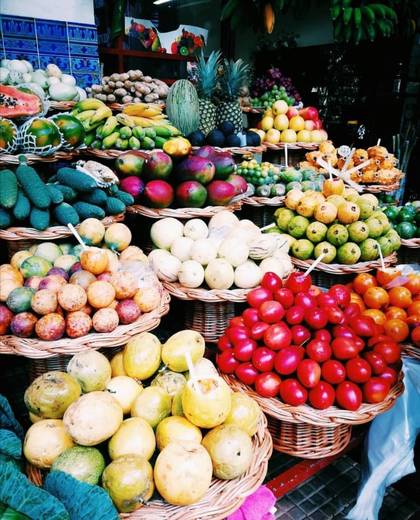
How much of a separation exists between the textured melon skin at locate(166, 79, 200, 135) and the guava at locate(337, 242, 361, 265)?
4.83 ft

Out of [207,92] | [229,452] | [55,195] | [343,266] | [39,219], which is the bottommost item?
[229,452]

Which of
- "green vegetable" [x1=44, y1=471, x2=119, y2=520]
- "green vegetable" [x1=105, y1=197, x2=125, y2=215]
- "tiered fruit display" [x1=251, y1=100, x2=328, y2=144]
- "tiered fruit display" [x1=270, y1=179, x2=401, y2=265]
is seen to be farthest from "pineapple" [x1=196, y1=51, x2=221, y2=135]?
"green vegetable" [x1=44, y1=471, x2=119, y2=520]

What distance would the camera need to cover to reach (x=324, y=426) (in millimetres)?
1618

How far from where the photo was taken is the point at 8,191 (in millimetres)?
1907

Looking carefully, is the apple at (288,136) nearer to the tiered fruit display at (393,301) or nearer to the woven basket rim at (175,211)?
the woven basket rim at (175,211)

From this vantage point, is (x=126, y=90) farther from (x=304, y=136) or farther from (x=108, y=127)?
(x=304, y=136)

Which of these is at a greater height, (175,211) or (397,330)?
(175,211)

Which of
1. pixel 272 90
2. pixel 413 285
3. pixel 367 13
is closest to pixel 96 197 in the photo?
pixel 413 285

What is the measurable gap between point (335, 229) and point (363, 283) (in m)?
0.36

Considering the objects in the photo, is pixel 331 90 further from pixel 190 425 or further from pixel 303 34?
pixel 190 425

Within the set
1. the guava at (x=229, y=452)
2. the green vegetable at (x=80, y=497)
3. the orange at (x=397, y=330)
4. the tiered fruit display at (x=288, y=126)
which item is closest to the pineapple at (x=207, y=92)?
the tiered fruit display at (x=288, y=126)

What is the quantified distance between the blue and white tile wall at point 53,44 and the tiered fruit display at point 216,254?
2.52 metres

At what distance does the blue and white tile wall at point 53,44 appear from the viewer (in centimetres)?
368

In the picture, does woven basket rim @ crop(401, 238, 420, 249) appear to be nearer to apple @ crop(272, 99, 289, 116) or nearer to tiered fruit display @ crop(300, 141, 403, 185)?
tiered fruit display @ crop(300, 141, 403, 185)
